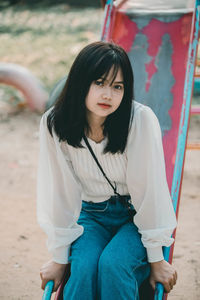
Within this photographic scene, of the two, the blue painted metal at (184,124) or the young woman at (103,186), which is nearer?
the young woman at (103,186)

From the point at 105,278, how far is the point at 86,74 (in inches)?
31.4

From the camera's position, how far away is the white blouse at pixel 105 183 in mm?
1680

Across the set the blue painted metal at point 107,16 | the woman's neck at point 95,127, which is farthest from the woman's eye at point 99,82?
the blue painted metal at point 107,16

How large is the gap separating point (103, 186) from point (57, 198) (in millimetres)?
210

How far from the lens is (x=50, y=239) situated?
175 cm

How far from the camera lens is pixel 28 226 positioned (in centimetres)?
307

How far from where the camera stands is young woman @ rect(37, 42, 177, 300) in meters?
1.60

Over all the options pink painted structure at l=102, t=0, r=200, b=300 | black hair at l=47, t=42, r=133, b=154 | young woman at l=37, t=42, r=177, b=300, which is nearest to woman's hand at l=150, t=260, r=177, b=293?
young woman at l=37, t=42, r=177, b=300

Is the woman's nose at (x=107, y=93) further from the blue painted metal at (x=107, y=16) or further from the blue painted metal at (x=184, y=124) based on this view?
the blue painted metal at (x=107, y=16)

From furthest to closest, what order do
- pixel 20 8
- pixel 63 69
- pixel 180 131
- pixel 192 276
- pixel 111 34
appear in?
pixel 20 8, pixel 63 69, pixel 111 34, pixel 192 276, pixel 180 131

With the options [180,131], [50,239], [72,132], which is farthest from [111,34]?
[50,239]

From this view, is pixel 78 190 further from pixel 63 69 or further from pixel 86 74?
pixel 63 69

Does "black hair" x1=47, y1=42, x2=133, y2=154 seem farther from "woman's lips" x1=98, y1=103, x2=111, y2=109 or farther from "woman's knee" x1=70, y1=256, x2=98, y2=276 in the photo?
"woman's knee" x1=70, y1=256, x2=98, y2=276

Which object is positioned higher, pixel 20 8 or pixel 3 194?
pixel 20 8
